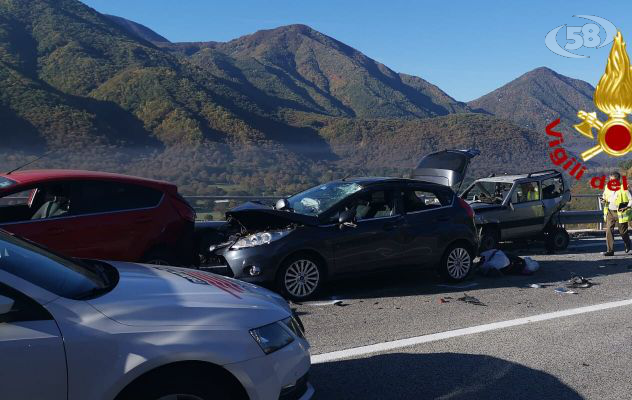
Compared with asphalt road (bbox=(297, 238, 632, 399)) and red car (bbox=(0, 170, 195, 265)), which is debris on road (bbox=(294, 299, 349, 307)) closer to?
asphalt road (bbox=(297, 238, 632, 399))

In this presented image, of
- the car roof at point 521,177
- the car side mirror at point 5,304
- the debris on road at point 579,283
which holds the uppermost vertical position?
the car roof at point 521,177

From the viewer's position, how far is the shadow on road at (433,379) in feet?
13.8

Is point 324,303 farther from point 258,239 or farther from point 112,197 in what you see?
point 112,197

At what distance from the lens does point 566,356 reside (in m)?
5.10

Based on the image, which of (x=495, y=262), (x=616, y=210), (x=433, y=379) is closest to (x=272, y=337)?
(x=433, y=379)

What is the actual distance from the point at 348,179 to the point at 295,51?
509ft

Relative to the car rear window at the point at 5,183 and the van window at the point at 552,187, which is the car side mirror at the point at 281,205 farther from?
the van window at the point at 552,187

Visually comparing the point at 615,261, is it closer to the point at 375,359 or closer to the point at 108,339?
the point at 375,359

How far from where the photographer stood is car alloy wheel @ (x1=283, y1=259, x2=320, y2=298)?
23.2ft

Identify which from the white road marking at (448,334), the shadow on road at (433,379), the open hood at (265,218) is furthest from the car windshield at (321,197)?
the shadow on road at (433,379)

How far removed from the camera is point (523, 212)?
1205 cm

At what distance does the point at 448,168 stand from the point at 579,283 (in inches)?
160

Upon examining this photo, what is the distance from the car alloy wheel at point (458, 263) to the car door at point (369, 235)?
1004 millimetres

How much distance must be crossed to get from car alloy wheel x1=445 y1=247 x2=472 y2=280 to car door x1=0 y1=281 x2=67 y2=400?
21.5 feet
